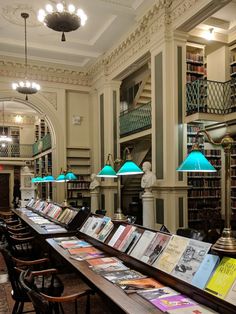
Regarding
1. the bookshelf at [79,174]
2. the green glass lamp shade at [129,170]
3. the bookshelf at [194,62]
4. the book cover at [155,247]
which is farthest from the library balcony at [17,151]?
the book cover at [155,247]

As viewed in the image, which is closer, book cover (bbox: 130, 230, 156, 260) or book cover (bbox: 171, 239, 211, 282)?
book cover (bbox: 171, 239, 211, 282)

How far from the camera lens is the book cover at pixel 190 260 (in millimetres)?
2152

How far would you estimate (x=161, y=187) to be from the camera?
→ 22.3 feet

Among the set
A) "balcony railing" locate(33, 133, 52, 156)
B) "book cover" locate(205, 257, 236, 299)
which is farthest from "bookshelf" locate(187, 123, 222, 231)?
"balcony railing" locate(33, 133, 52, 156)

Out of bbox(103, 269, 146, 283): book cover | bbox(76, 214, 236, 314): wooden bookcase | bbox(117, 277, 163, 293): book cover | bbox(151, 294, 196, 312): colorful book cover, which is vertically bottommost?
bbox(103, 269, 146, 283): book cover

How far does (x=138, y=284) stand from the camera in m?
2.31

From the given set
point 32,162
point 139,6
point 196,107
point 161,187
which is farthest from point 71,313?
point 32,162

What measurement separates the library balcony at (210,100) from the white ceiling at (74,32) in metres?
2.15

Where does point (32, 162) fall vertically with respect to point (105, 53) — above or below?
below

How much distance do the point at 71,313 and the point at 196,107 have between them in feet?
15.4

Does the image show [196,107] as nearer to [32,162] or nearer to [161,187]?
[161,187]

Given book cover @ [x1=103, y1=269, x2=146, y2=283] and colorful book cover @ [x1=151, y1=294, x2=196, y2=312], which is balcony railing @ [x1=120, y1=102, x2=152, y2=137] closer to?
book cover @ [x1=103, y1=269, x2=146, y2=283]

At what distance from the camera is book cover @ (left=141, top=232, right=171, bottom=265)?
8.46ft

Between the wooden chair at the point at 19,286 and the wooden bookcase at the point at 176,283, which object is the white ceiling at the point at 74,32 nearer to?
the wooden bookcase at the point at 176,283
